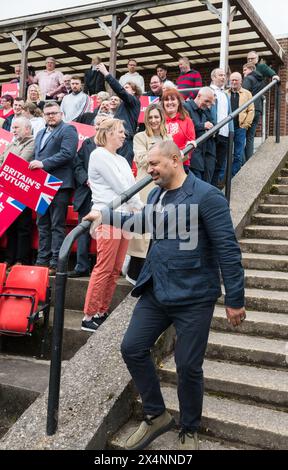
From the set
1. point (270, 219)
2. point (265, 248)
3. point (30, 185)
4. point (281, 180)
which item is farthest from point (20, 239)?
point (281, 180)

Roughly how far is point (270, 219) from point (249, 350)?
216 centimetres

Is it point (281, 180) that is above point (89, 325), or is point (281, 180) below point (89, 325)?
above

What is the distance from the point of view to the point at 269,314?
143 inches

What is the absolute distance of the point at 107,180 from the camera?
12.4 feet

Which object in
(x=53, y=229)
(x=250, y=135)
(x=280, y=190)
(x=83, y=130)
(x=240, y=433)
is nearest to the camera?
(x=240, y=433)

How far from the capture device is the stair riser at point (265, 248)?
446 centimetres

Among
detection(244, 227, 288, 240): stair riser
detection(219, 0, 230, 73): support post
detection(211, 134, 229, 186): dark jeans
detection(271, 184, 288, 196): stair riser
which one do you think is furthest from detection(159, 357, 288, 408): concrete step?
detection(219, 0, 230, 73): support post

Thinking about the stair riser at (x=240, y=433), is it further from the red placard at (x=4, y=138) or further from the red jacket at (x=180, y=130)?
the red placard at (x=4, y=138)

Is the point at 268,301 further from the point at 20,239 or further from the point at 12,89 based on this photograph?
the point at 12,89

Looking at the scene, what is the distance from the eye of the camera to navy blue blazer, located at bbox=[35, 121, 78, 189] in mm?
4941

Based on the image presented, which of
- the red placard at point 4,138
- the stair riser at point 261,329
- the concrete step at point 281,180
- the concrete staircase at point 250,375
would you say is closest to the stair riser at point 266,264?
the concrete staircase at point 250,375

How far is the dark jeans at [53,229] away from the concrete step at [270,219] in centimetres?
212

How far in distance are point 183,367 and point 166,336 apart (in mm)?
865
